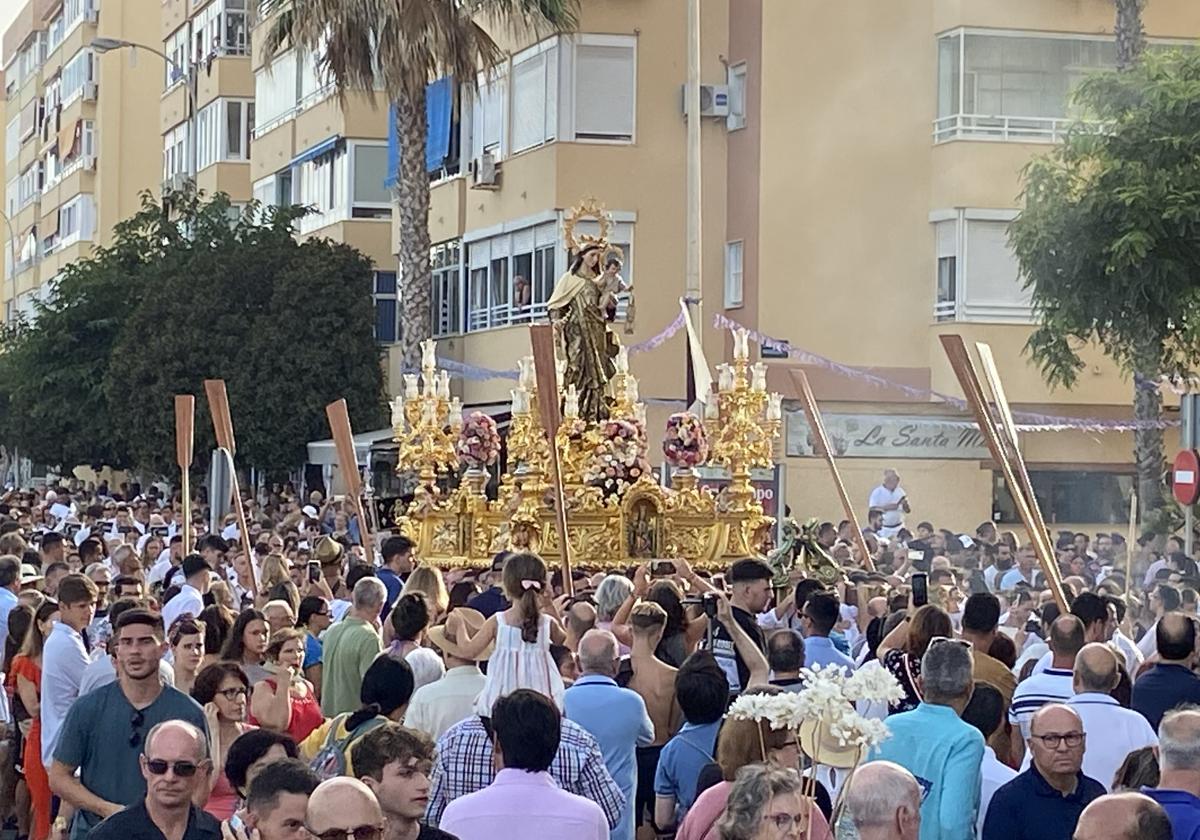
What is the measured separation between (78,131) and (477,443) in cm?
5488

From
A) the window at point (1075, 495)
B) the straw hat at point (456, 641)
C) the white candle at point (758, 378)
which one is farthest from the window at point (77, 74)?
the straw hat at point (456, 641)

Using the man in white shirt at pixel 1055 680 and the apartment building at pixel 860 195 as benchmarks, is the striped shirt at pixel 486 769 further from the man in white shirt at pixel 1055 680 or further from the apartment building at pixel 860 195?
the apartment building at pixel 860 195

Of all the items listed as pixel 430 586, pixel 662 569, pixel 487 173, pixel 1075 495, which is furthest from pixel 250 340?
pixel 430 586

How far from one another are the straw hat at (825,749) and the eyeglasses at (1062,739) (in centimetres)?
64

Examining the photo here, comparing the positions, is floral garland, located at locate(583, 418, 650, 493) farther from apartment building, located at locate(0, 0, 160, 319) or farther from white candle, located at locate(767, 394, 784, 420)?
apartment building, located at locate(0, 0, 160, 319)

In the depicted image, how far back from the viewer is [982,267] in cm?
3253

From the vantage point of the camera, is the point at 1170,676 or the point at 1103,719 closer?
the point at 1103,719

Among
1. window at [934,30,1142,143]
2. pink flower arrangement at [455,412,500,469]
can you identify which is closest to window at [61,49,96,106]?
window at [934,30,1142,143]

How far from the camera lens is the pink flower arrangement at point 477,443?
22.6 meters

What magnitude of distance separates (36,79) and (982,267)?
60.2m

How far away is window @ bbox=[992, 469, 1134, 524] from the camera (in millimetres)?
32969

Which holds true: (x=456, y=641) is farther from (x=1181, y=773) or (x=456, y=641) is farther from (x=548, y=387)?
(x=548, y=387)

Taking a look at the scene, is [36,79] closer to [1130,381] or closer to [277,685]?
[1130,381]

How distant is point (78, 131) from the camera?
245ft
